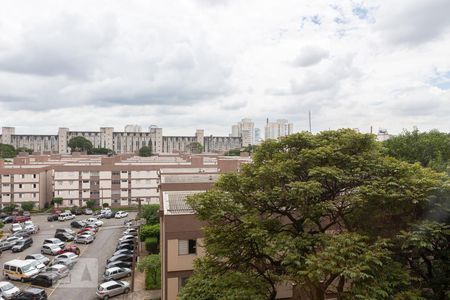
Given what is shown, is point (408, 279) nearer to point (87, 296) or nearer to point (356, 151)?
point (356, 151)

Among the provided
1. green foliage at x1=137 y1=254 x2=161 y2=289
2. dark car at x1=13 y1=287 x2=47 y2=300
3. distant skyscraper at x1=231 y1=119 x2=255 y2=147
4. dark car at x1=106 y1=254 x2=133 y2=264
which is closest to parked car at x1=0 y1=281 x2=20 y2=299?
dark car at x1=13 y1=287 x2=47 y2=300

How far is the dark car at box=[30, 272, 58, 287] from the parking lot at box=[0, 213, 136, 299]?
350 millimetres

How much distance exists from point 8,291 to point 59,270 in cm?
334

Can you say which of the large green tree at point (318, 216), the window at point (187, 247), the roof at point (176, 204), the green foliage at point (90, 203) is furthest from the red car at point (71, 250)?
the large green tree at point (318, 216)

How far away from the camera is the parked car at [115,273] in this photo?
74.6ft

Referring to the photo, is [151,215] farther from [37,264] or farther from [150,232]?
[37,264]

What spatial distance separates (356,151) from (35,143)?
14304 centimetres

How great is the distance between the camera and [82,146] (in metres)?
114

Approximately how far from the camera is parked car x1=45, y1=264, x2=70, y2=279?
2336 cm

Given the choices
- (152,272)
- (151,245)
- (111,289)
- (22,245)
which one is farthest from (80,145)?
(111,289)

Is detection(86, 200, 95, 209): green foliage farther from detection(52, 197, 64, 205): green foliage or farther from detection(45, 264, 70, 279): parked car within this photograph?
detection(45, 264, 70, 279): parked car

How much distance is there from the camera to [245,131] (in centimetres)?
16025

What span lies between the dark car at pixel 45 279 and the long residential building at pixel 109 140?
112417mm

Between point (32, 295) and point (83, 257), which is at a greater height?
point (32, 295)
